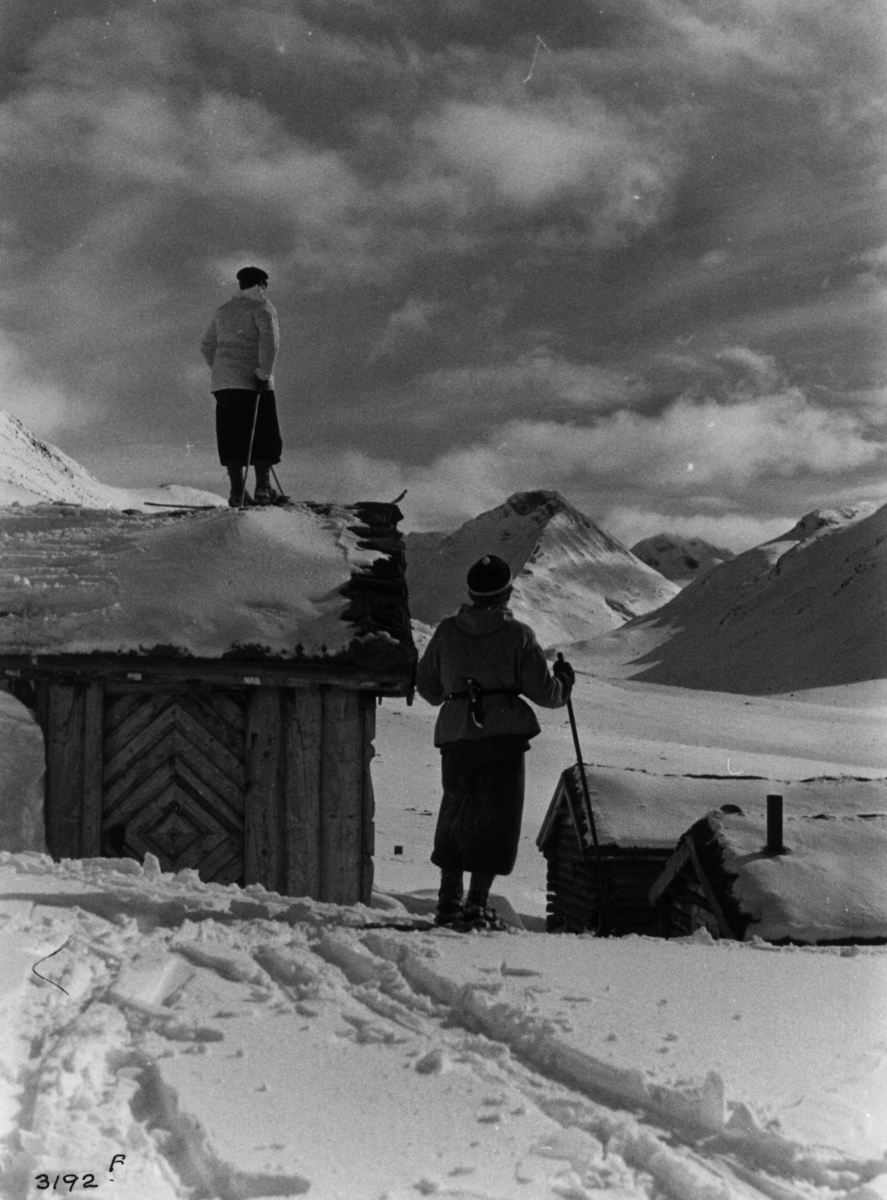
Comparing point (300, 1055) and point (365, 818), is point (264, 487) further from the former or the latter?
point (300, 1055)

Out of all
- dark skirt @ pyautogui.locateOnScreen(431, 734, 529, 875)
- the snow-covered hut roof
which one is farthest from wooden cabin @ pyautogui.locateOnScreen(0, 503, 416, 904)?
the snow-covered hut roof

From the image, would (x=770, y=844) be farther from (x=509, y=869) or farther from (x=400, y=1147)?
(x=400, y=1147)

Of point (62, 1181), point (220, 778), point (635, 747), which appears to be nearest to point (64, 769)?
point (220, 778)

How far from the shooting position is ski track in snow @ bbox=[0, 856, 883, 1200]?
2451 mm

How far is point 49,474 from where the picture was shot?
134 m

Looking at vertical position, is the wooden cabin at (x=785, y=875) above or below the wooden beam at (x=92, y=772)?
below

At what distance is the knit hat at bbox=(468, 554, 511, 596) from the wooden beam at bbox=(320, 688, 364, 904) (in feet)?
9.83

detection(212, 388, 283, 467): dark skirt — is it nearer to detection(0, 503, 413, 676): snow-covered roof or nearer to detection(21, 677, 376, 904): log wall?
detection(0, 503, 413, 676): snow-covered roof

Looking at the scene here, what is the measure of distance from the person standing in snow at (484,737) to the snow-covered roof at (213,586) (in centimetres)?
267

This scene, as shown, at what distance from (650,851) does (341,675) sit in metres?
6.99

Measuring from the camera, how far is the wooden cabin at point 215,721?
8.45m

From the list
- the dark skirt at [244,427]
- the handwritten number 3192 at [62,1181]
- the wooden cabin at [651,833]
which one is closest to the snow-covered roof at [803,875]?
the wooden cabin at [651,833]

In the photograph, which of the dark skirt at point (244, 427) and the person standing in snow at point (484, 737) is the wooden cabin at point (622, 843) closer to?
the dark skirt at point (244, 427)

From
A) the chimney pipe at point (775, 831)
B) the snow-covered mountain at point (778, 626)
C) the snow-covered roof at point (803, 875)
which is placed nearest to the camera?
the snow-covered roof at point (803, 875)
